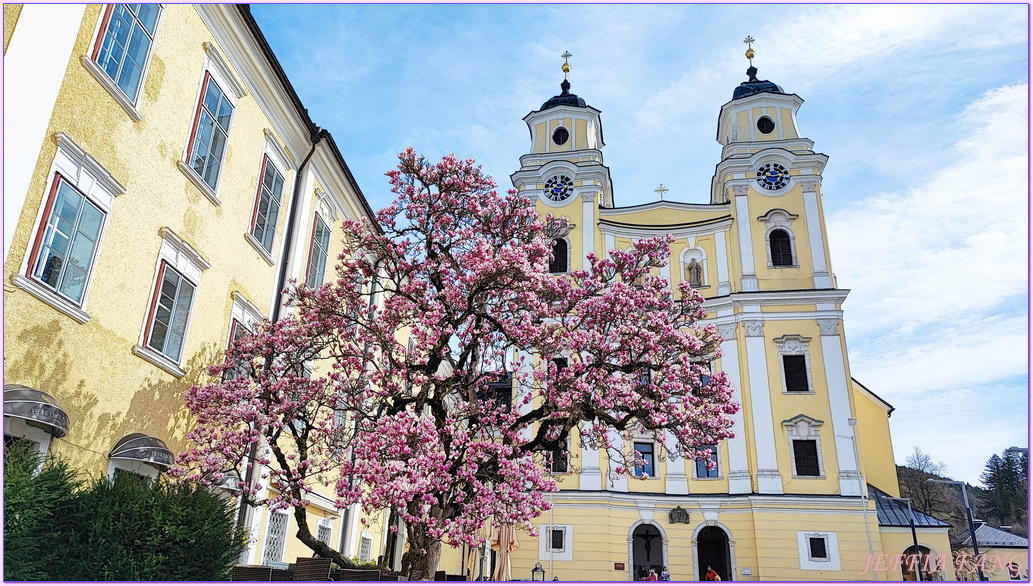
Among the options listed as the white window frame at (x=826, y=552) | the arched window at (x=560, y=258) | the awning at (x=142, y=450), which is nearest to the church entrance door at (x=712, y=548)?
the white window frame at (x=826, y=552)

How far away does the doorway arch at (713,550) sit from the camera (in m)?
26.8

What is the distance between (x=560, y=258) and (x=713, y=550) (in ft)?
46.8

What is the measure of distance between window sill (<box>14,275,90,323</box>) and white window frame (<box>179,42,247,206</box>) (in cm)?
301

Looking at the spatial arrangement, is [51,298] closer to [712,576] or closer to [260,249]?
[260,249]

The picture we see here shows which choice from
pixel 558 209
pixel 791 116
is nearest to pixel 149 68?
pixel 558 209

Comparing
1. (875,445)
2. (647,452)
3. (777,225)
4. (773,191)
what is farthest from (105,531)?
(875,445)

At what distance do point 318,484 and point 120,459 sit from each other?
22.3ft

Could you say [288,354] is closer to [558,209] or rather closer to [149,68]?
[149,68]

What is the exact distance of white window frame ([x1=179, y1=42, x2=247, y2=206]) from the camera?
10367 mm

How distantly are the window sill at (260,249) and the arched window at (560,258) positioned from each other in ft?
64.0

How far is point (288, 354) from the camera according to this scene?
36.1 feet

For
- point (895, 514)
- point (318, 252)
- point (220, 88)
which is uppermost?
point (220, 88)

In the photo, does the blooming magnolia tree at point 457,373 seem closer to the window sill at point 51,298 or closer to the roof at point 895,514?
the window sill at point 51,298

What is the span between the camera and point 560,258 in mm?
32094
